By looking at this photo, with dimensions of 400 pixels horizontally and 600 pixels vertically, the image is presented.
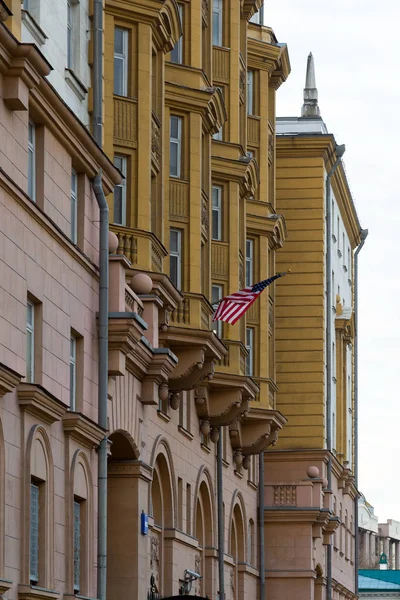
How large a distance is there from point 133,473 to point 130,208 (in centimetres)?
517

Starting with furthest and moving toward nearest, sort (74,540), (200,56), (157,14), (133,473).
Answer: (200,56)
(157,14)
(133,473)
(74,540)

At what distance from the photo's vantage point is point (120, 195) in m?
32.9

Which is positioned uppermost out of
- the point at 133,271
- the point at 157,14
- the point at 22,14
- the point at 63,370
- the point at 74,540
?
the point at 157,14

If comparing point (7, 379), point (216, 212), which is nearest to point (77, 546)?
point (7, 379)

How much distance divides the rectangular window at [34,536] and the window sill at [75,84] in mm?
6989

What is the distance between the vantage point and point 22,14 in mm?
24406

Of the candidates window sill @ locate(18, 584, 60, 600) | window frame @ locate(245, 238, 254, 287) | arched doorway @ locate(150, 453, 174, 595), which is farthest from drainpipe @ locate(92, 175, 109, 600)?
window frame @ locate(245, 238, 254, 287)

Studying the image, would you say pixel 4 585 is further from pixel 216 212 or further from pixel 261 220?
pixel 261 220

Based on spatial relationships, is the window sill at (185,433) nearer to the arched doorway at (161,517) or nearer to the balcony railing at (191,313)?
the arched doorway at (161,517)

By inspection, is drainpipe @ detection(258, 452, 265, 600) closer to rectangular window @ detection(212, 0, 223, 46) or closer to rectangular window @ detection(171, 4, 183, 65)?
rectangular window @ detection(212, 0, 223, 46)

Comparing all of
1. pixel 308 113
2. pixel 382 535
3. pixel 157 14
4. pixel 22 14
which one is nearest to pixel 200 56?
pixel 157 14

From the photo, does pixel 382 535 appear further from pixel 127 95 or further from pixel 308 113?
pixel 127 95

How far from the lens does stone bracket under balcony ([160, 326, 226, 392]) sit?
35.7 metres

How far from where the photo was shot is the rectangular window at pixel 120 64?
33.1 metres
